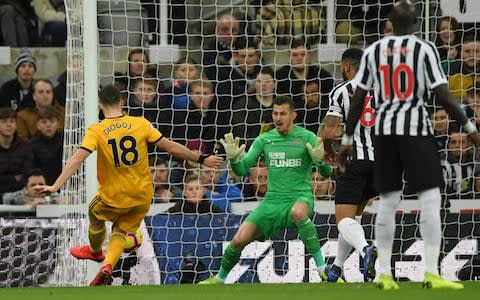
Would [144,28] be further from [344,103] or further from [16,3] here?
[344,103]

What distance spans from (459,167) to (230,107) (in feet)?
8.63

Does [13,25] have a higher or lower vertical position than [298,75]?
higher

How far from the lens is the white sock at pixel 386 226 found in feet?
32.6

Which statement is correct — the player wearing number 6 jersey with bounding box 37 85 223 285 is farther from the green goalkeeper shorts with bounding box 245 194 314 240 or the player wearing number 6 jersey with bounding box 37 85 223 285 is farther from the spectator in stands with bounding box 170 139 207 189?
the spectator in stands with bounding box 170 139 207 189

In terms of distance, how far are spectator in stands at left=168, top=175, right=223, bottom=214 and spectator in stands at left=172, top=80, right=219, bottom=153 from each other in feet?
1.86

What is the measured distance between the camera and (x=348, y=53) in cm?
1270

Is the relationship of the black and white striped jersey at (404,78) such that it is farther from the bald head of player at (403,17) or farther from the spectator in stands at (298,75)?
the spectator in stands at (298,75)

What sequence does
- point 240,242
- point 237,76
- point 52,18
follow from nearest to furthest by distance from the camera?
point 240,242
point 237,76
point 52,18

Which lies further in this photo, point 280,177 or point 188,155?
point 280,177

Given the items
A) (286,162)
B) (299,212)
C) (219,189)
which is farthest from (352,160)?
(219,189)

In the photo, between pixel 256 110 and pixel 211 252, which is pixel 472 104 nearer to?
pixel 256 110

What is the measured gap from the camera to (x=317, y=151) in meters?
13.8

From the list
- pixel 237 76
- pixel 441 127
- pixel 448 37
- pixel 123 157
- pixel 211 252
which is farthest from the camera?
pixel 237 76

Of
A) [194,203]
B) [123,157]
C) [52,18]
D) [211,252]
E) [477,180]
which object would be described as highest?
[52,18]
